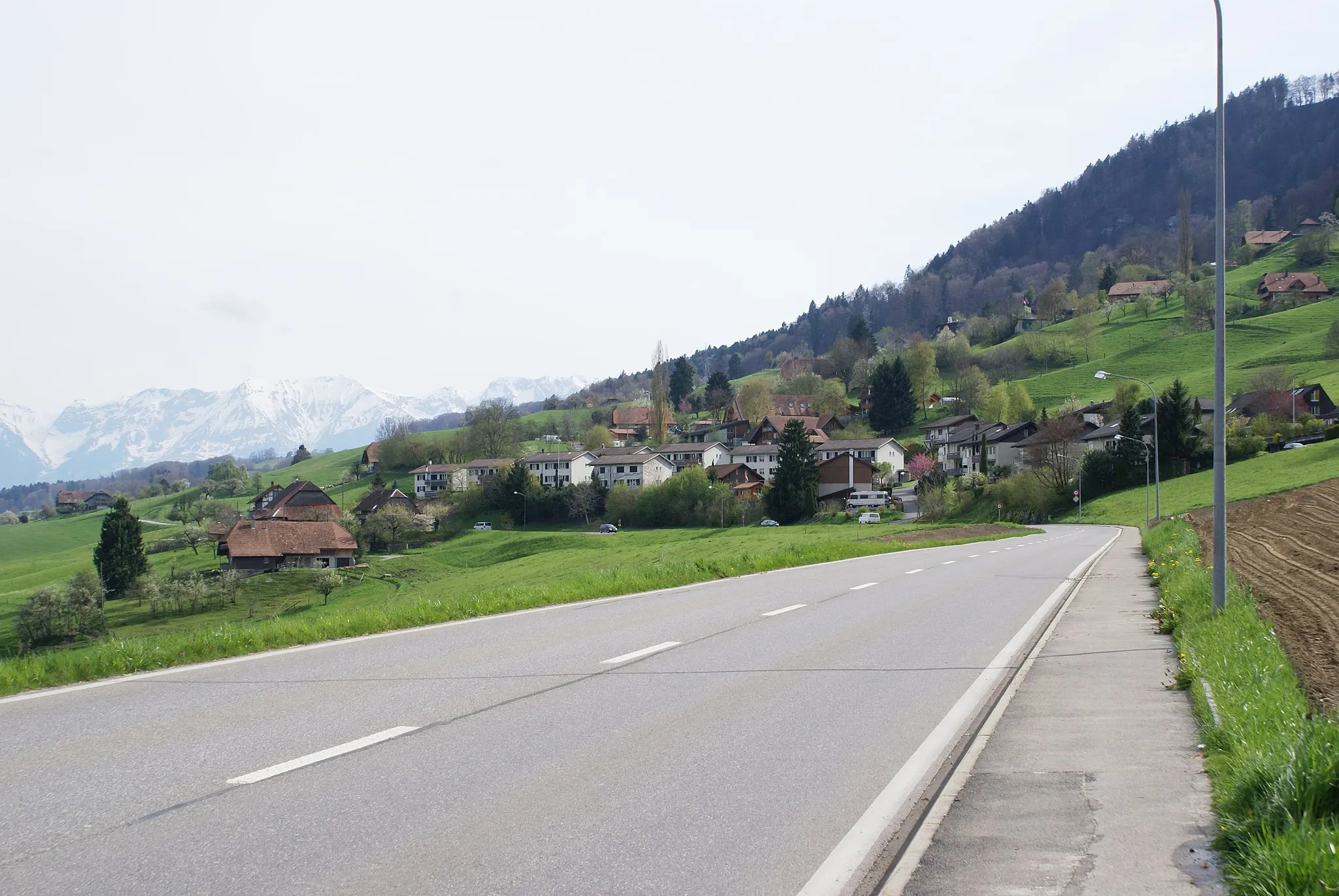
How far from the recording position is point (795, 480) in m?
88.5

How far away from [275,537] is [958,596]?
79604 millimetres

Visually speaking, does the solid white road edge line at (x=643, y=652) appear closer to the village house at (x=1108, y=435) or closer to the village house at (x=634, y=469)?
the village house at (x=1108, y=435)

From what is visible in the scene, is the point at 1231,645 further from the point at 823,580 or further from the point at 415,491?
the point at 415,491

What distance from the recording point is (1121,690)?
9461 mm

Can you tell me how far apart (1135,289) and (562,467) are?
122051 mm

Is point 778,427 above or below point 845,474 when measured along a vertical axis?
above

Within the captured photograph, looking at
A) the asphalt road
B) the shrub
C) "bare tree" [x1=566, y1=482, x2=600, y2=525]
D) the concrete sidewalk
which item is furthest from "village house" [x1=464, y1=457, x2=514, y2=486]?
the concrete sidewalk

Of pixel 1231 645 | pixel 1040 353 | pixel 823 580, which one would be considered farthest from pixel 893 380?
pixel 1231 645

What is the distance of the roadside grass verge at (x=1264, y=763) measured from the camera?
4145mm

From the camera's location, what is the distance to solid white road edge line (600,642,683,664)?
10.5 m

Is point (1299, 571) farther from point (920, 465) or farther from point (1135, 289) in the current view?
point (1135, 289)

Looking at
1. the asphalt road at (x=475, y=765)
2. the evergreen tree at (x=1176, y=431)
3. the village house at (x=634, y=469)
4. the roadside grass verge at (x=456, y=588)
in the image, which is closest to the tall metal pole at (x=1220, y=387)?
the asphalt road at (x=475, y=765)

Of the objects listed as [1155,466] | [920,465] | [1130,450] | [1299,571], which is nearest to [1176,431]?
[1130,450]

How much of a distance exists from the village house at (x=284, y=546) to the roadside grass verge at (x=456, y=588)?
11088 mm
